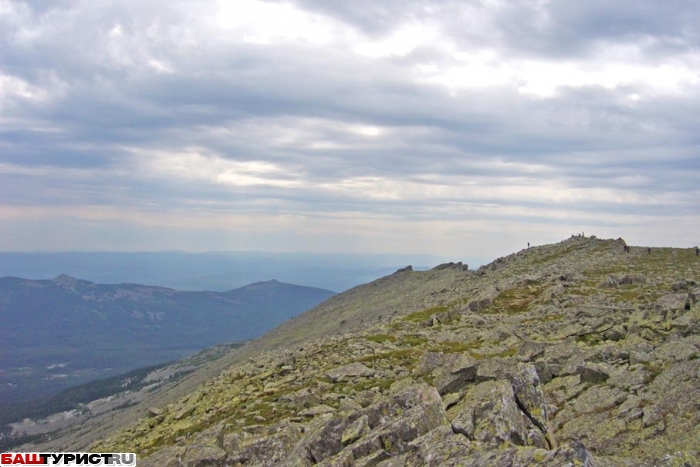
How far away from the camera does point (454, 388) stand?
27531mm

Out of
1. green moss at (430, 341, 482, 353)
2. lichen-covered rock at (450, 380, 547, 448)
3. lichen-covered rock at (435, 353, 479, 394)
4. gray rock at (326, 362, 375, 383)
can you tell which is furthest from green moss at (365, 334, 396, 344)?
lichen-covered rock at (450, 380, 547, 448)

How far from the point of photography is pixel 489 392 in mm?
21047

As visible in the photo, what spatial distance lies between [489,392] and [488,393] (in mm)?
101

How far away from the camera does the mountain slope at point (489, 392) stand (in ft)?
61.0

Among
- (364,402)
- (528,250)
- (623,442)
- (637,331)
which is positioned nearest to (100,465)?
(364,402)

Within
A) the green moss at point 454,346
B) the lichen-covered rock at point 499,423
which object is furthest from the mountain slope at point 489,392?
the green moss at point 454,346

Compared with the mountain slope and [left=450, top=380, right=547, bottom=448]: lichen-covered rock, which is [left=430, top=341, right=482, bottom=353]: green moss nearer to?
the mountain slope

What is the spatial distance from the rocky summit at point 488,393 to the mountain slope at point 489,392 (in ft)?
0.27

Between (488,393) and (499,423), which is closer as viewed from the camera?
(499,423)

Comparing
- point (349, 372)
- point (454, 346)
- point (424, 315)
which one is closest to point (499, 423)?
point (349, 372)

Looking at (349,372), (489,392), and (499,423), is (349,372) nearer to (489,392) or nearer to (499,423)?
(489,392)

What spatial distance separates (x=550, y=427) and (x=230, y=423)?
21.1 m

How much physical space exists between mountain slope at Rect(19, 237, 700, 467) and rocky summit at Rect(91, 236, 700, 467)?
8 centimetres

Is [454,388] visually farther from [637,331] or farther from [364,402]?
[637,331]
